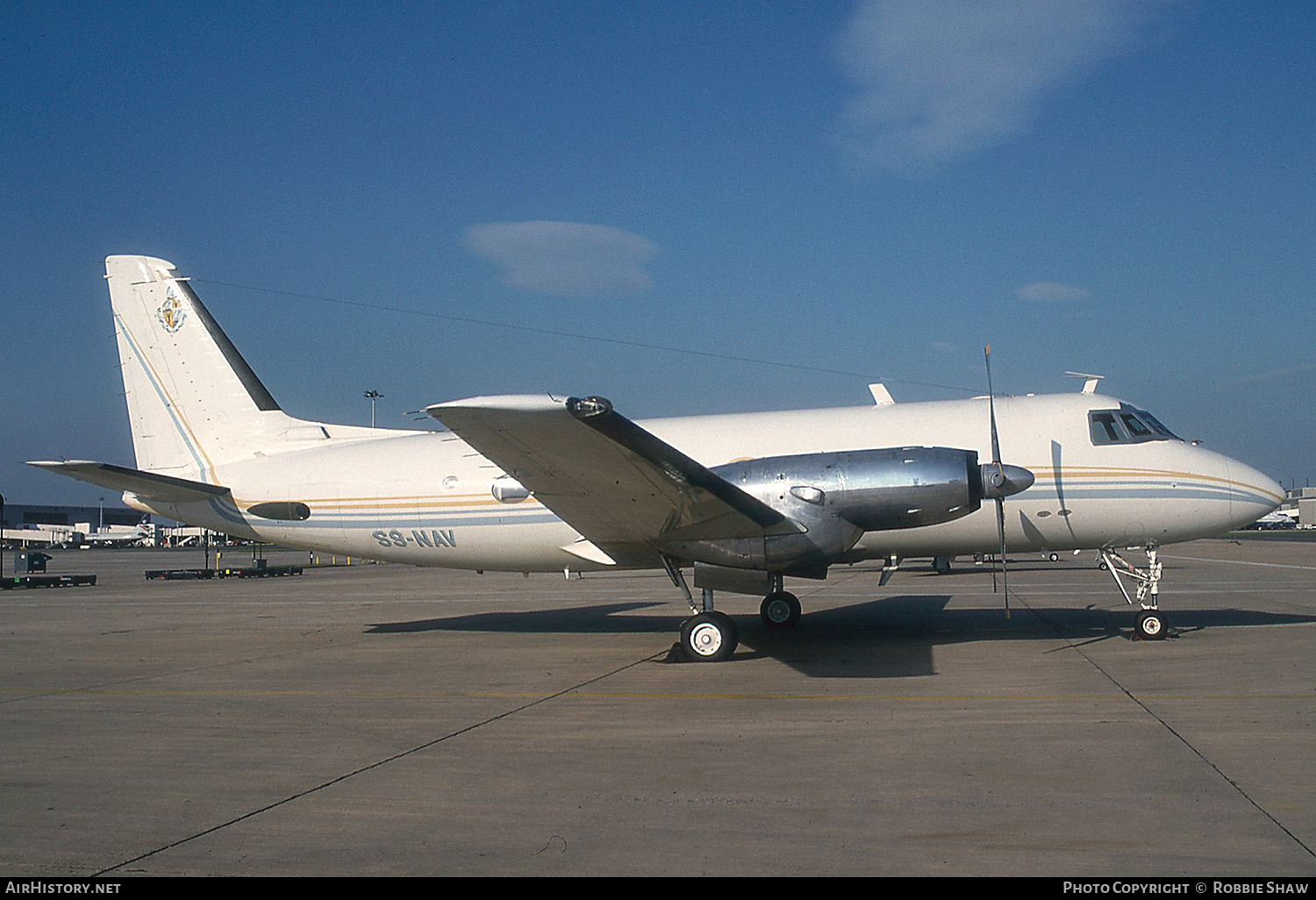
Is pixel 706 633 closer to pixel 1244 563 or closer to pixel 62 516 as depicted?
pixel 1244 563

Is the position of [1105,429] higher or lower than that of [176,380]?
lower

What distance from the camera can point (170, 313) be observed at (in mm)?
16797

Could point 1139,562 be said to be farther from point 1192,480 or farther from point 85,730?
point 85,730

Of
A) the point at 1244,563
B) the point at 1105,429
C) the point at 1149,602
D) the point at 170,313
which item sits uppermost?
the point at 170,313

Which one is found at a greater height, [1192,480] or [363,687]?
[1192,480]

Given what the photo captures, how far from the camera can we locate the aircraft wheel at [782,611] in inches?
594

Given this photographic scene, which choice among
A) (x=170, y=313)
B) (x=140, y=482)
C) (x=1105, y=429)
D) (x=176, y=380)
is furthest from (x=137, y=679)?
(x=1105, y=429)

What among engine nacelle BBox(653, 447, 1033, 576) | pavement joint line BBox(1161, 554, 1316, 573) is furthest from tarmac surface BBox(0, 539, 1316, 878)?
pavement joint line BBox(1161, 554, 1316, 573)

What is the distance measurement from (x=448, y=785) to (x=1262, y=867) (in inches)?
195

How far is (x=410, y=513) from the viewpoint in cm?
1495

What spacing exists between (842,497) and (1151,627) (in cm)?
516

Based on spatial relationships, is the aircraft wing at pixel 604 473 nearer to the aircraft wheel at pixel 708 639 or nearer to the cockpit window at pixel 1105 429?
the aircraft wheel at pixel 708 639
